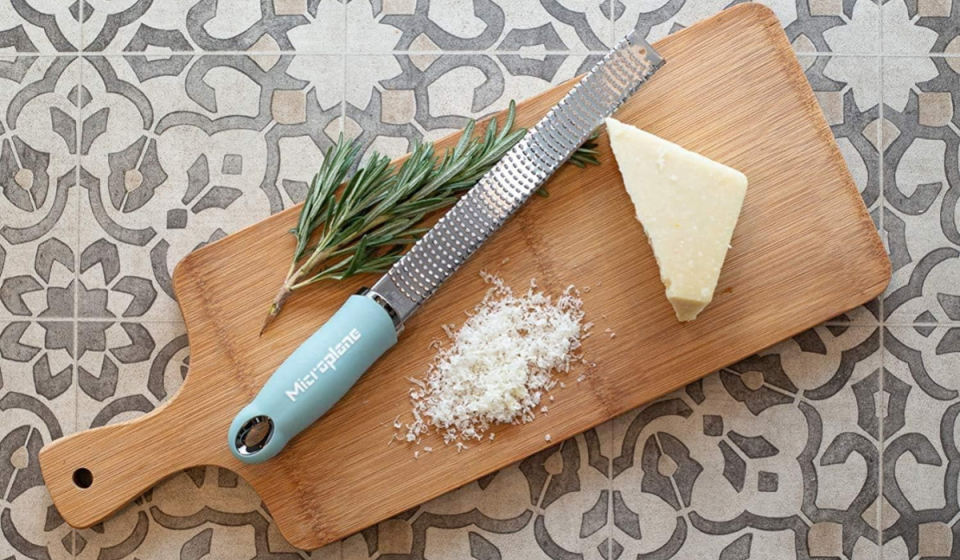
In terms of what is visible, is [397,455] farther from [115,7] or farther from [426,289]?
[115,7]

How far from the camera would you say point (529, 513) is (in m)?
1.42

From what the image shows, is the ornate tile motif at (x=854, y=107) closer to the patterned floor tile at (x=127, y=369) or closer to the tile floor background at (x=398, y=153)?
the tile floor background at (x=398, y=153)

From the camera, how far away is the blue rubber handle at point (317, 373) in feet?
4.15

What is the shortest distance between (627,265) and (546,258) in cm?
13

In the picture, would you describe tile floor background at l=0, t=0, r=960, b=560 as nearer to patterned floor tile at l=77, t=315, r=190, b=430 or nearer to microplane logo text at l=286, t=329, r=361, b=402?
patterned floor tile at l=77, t=315, r=190, b=430

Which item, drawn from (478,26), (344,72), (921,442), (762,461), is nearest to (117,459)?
(344,72)

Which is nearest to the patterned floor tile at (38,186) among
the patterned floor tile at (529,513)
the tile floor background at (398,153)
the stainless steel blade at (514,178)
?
the tile floor background at (398,153)

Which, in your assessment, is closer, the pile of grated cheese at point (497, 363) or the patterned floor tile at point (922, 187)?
the pile of grated cheese at point (497, 363)

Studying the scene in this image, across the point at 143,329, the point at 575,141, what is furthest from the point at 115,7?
the point at 575,141

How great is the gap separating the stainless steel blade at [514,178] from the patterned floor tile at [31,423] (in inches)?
23.0

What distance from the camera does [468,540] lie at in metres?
1.41

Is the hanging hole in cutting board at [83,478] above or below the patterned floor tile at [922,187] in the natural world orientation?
below

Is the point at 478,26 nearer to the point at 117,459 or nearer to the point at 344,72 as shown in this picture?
the point at 344,72

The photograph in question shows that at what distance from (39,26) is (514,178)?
88cm
